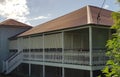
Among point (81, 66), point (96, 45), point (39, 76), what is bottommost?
point (39, 76)

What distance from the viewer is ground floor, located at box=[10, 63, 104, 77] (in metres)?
20.8

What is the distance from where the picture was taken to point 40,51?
961 inches

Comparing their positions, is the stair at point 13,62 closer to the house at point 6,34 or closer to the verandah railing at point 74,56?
the verandah railing at point 74,56

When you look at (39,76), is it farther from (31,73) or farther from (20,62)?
(20,62)

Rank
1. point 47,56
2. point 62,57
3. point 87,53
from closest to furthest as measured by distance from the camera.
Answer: point 87,53, point 62,57, point 47,56

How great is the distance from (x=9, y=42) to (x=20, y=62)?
21.9ft

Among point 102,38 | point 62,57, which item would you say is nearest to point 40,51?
point 62,57

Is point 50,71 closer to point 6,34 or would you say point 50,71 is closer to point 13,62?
point 13,62

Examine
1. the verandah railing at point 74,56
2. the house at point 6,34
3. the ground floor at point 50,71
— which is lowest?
the ground floor at point 50,71

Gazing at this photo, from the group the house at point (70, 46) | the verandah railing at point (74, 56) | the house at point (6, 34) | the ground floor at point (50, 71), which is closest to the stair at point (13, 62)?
the house at point (70, 46)

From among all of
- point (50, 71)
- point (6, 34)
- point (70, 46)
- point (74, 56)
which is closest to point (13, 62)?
point (50, 71)

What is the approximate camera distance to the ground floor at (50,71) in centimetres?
2080

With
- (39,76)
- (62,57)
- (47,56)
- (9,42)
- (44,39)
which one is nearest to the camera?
(62,57)

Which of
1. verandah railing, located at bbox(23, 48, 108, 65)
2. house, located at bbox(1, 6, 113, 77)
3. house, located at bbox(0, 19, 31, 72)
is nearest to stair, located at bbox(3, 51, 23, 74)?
house, located at bbox(1, 6, 113, 77)
